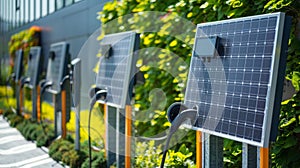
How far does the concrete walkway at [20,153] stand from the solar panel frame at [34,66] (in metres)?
0.78

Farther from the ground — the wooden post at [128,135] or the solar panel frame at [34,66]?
the solar panel frame at [34,66]

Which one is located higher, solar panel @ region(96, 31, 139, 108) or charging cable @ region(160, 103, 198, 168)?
solar panel @ region(96, 31, 139, 108)

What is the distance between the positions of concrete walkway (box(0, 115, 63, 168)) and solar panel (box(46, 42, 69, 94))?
26.7 inches

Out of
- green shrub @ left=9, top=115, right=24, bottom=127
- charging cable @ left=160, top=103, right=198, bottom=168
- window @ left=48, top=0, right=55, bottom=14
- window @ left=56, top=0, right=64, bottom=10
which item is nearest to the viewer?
charging cable @ left=160, top=103, right=198, bottom=168

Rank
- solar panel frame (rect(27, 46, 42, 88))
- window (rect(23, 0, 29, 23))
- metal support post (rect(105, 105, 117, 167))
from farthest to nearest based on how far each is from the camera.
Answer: window (rect(23, 0, 29, 23))
solar panel frame (rect(27, 46, 42, 88))
metal support post (rect(105, 105, 117, 167))

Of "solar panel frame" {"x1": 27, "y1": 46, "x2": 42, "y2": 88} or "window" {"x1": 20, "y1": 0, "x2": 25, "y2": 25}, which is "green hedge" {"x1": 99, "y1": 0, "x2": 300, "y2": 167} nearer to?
"solar panel frame" {"x1": 27, "y1": 46, "x2": 42, "y2": 88}

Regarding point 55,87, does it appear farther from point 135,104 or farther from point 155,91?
point 155,91

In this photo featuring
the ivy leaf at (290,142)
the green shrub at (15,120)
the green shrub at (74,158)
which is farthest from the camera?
the green shrub at (15,120)

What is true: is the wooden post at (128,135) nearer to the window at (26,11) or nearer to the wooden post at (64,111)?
the wooden post at (64,111)

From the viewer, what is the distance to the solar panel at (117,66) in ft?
12.0

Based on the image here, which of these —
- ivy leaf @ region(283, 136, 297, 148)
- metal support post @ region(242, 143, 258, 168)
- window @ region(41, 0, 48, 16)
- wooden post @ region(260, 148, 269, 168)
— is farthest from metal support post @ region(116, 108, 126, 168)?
window @ region(41, 0, 48, 16)

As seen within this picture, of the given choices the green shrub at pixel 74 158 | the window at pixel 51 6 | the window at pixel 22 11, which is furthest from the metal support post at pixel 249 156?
the window at pixel 22 11

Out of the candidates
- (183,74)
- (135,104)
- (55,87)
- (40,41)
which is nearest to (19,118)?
(55,87)

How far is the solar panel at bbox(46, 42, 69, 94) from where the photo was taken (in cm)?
537
